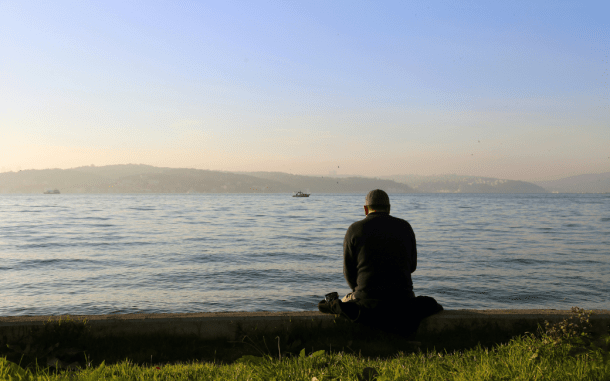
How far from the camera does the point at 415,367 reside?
12.7 feet

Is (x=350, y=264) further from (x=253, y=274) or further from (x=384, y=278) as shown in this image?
(x=253, y=274)

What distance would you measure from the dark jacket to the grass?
829 mm

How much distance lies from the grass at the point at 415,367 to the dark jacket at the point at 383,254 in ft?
2.72

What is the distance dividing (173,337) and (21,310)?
260 inches

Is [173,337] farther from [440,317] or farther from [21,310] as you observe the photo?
[21,310]

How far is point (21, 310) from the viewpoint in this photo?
954 centimetres

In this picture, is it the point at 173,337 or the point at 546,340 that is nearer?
the point at 546,340

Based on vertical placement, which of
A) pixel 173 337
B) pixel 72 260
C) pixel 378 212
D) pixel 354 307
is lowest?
pixel 72 260

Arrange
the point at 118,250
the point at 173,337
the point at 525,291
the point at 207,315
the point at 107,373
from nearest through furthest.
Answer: the point at 107,373 → the point at 173,337 → the point at 207,315 → the point at 525,291 → the point at 118,250

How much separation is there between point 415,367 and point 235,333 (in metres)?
1.96

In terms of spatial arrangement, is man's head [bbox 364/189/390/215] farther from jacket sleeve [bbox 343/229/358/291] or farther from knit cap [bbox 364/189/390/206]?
jacket sleeve [bbox 343/229/358/291]

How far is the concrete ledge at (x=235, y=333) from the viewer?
15.0ft

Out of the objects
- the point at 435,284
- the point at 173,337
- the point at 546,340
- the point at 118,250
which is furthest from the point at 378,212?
the point at 118,250

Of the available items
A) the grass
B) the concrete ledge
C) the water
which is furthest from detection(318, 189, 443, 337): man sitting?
the water
